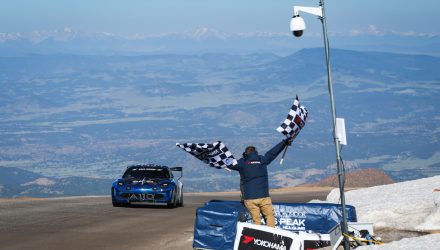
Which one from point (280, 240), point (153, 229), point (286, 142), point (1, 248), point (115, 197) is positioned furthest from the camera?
point (115, 197)

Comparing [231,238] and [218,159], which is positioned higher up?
[218,159]

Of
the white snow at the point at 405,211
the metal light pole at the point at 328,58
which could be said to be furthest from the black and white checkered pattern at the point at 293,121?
the white snow at the point at 405,211

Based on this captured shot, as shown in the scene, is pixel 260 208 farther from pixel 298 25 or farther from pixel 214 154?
pixel 298 25

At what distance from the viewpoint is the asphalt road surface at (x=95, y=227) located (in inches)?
724

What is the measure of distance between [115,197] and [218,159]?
13.3m

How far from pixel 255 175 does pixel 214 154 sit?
0.75 m

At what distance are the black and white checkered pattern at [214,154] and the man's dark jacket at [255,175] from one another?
0.51 ft

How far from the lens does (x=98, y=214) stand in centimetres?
2642

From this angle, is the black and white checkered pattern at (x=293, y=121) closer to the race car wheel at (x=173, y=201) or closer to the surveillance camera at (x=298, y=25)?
the surveillance camera at (x=298, y=25)

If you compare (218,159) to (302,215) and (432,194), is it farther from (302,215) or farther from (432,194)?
(432,194)

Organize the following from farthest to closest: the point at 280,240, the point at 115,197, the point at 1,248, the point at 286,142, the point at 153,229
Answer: the point at 115,197 < the point at 153,229 < the point at 1,248 < the point at 286,142 < the point at 280,240

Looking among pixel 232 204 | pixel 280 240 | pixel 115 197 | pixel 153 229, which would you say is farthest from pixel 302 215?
pixel 115 197

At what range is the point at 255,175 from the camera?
16.5 m

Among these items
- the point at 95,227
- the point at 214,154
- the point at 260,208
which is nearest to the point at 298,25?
the point at 214,154
